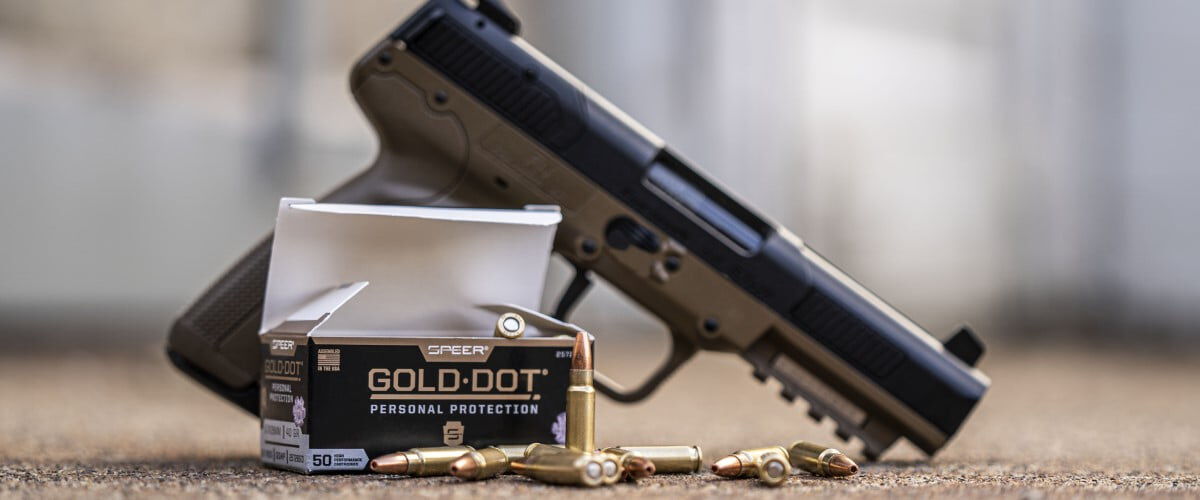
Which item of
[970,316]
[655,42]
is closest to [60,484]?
[655,42]

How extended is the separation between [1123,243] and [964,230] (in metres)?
0.95

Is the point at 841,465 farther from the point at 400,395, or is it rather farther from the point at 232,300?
the point at 232,300

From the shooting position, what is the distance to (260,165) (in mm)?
5613

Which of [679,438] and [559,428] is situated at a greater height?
[559,428]

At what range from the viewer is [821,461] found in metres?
1.85

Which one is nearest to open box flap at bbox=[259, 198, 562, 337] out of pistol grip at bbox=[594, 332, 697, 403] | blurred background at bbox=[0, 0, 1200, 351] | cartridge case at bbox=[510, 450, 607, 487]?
cartridge case at bbox=[510, 450, 607, 487]

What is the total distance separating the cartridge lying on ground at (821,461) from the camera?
1.84m

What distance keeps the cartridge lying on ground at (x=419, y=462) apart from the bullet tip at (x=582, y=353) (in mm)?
195

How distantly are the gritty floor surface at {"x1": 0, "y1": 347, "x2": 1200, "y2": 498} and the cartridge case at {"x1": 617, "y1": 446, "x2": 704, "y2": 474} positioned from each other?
3 cm

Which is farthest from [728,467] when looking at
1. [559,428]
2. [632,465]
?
[559,428]

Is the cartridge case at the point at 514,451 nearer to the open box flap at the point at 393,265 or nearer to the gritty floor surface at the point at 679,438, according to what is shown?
the gritty floor surface at the point at 679,438

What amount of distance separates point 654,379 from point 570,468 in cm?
65

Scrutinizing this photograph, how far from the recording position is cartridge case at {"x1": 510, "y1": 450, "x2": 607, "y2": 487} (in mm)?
1622

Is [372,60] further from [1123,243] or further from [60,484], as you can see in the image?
[1123,243]
